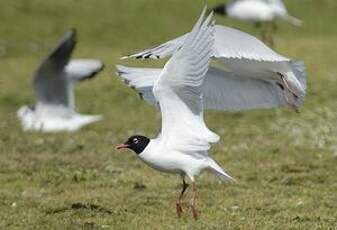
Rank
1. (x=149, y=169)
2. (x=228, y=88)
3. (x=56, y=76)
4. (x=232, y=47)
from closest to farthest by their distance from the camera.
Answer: (x=232, y=47) < (x=228, y=88) < (x=149, y=169) < (x=56, y=76)

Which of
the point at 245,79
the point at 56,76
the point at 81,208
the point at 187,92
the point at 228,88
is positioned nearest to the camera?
the point at 187,92

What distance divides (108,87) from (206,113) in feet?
13.2

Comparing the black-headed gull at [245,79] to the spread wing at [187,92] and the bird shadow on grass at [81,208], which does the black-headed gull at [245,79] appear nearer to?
the spread wing at [187,92]

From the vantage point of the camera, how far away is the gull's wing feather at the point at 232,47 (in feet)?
25.0

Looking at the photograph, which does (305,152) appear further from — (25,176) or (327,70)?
(327,70)

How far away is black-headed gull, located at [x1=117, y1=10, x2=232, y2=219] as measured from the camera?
7.19m

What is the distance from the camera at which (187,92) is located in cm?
731

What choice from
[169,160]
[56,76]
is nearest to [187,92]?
[169,160]

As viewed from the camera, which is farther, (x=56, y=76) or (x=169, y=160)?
(x=56, y=76)

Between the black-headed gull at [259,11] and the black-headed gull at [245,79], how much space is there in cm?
1249

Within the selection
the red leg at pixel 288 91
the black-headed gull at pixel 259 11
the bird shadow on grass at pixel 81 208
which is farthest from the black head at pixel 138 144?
the black-headed gull at pixel 259 11

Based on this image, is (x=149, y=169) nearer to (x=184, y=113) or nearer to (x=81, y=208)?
(x=81, y=208)

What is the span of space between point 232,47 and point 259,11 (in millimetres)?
14360

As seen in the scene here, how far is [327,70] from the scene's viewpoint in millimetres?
22172
